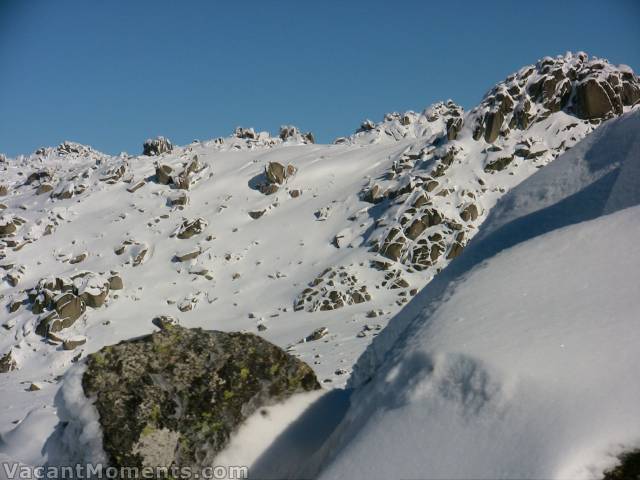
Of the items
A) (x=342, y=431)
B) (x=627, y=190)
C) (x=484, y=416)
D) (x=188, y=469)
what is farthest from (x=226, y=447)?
(x=627, y=190)

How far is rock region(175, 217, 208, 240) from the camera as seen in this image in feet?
111

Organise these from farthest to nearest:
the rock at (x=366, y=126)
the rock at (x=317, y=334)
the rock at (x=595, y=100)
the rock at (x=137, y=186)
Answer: the rock at (x=366, y=126)
the rock at (x=137, y=186)
the rock at (x=595, y=100)
the rock at (x=317, y=334)

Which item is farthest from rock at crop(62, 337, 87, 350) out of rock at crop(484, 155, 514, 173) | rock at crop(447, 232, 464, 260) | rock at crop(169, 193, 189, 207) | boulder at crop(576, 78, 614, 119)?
boulder at crop(576, 78, 614, 119)

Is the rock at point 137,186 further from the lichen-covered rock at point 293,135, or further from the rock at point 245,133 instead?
the lichen-covered rock at point 293,135

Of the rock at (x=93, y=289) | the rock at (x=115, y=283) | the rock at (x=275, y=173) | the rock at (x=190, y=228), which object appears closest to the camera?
the rock at (x=93, y=289)

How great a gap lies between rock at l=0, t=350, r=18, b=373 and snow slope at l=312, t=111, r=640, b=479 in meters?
25.3

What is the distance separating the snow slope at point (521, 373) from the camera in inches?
108

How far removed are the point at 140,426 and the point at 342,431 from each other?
6.24 feet

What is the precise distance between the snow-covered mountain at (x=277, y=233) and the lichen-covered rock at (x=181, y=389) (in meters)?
10.2

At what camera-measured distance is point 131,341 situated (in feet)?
16.8

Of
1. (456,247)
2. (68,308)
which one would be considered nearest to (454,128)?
(456,247)

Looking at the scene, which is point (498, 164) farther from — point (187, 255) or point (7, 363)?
point (7, 363)

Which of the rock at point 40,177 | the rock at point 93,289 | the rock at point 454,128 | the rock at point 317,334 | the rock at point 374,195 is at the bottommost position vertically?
the rock at point 317,334

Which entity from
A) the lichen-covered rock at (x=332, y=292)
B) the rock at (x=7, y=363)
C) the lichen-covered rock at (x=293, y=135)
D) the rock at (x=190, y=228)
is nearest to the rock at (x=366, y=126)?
the lichen-covered rock at (x=293, y=135)
